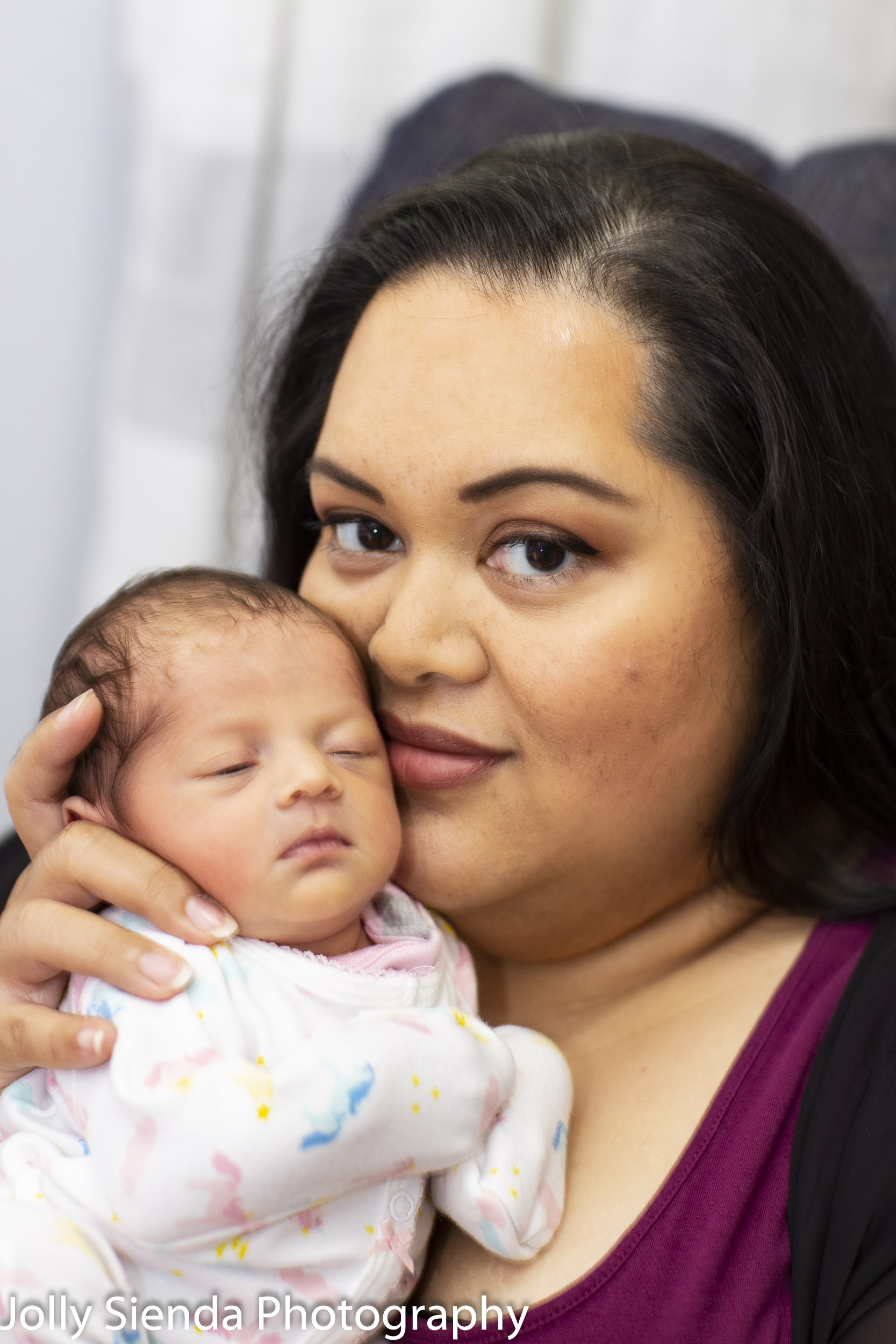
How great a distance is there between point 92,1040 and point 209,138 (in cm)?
180

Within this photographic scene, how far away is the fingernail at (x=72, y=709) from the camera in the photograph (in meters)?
1.09

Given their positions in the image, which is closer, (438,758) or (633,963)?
(438,758)

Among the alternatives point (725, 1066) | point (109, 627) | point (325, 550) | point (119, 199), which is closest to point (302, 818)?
point (109, 627)

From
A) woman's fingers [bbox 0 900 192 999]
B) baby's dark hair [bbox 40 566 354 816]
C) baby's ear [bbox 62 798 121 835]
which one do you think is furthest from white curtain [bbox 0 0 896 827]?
woman's fingers [bbox 0 900 192 999]

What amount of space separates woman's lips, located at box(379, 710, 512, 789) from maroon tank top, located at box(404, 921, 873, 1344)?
0.41m

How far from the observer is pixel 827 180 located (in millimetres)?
1858

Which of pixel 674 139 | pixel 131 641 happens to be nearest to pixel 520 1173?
pixel 131 641

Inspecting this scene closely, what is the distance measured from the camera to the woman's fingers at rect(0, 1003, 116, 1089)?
976 mm

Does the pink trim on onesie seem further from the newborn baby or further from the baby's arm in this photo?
the baby's arm

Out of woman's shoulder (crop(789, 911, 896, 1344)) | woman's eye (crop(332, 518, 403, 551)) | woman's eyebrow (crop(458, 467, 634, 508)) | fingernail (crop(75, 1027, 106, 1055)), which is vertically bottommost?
woman's shoulder (crop(789, 911, 896, 1344))

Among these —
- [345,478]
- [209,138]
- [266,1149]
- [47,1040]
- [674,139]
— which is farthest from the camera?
[209,138]

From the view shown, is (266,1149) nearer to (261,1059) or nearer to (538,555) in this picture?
(261,1059)

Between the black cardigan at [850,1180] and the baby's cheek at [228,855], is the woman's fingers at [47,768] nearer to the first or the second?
the baby's cheek at [228,855]

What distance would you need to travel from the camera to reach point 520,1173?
1061 mm
